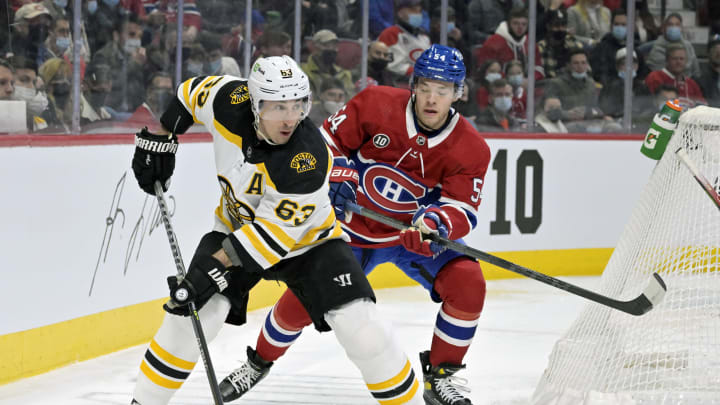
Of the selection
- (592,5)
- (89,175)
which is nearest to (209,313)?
(89,175)

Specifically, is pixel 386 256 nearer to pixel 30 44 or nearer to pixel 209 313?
pixel 209 313

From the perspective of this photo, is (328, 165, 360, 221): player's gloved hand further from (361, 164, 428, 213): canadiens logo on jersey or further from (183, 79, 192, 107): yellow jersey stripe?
(183, 79, 192, 107): yellow jersey stripe

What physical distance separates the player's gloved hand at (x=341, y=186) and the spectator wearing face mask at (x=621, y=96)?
148 inches

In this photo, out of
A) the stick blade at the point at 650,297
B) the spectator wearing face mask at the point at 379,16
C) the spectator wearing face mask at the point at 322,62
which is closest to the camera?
the stick blade at the point at 650,297

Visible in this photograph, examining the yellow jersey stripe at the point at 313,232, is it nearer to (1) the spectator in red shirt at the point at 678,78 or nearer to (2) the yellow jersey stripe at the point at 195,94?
(2) the yellow jersey stripe at the point at 195,94

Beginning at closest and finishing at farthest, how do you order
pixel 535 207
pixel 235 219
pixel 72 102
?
pixel 235 219, pixel 72 102, pixel 535 207

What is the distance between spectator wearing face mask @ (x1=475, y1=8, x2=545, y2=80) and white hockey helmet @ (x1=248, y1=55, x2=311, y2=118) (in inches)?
149

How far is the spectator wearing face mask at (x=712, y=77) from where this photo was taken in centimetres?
662

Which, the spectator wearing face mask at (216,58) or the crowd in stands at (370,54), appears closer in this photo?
the crowd in stands at (370,54)

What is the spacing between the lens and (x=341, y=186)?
316cm

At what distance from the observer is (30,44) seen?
3672 mm

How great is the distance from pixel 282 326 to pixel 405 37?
3125mm

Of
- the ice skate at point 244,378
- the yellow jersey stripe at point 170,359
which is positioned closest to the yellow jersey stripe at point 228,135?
the yellow jersey stripe at point 170,359

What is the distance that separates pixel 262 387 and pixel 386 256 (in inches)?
26.3
